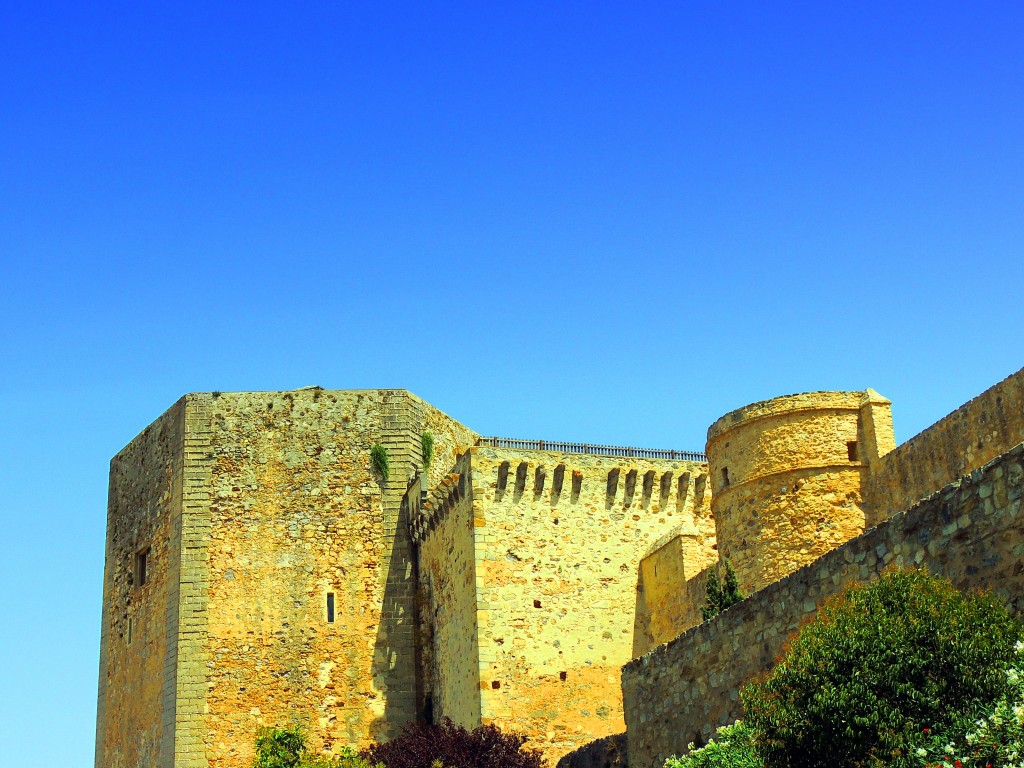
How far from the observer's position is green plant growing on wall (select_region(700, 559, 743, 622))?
1755 centimetres

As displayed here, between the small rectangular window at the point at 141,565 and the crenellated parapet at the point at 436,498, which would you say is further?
the small rectangular window at the point at 141,565

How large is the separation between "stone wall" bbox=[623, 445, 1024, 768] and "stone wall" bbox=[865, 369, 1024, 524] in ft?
13.3

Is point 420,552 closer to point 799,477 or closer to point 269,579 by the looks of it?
point 269,579

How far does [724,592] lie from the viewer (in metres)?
17.7

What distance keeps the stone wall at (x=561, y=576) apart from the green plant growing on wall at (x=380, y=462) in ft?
14.3

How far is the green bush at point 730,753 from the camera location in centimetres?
1073

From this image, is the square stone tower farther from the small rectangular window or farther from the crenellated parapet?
the crenellated parapet

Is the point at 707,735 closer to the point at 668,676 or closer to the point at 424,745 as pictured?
the point at 668,676

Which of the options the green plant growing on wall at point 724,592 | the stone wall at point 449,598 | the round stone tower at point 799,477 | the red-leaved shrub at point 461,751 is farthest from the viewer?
the stone wall at point 449,598

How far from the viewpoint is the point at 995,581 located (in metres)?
9.30

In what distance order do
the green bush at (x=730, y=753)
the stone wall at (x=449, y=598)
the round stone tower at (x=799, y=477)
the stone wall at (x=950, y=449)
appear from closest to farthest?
the green bush at (x=730, y=753), the stone wall at (x=950, y=449), the round stone tower at (x=799, y=477), the stone wall at (x=449, y=598)

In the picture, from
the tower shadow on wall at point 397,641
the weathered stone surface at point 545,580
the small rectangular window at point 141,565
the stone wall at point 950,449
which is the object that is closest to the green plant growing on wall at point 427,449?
the tower shadow on wall at point 397,641

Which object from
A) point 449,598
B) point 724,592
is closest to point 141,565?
point 449,598

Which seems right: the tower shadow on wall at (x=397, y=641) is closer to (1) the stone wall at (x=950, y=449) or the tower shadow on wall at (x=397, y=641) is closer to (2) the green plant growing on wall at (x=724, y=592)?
(2) the green plant growing on wall at (x=724, y=592)
